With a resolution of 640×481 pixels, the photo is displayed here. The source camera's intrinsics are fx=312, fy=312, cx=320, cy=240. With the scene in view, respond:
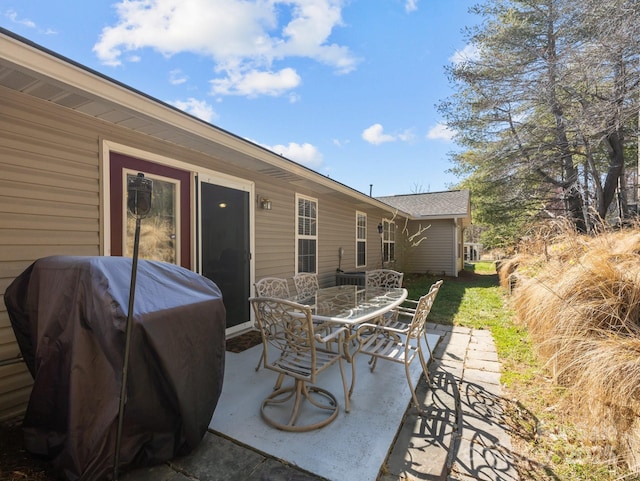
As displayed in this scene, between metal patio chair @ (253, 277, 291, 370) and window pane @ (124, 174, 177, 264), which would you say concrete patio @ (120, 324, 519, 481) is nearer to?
metal patio chair @ (253, 277, 291, 370)

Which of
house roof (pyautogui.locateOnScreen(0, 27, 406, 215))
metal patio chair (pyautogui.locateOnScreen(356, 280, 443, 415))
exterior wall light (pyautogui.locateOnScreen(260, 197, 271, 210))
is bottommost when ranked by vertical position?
metal patio chair (pyautogui.locateOnScreen(356, 280, 443, 415))

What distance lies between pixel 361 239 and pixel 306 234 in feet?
10.1

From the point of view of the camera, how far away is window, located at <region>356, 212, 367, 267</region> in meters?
8.62

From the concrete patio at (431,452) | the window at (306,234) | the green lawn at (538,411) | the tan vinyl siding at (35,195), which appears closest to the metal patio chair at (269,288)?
the concrete patio at (431,452)

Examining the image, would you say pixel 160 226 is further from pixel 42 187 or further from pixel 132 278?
pixel 132 278

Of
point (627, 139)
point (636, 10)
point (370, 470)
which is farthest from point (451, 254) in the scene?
point (370, 470)

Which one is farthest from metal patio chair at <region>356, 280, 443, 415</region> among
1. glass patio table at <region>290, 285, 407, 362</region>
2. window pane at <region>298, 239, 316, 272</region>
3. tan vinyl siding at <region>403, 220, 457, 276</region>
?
tan vinyl siding at <region>403, 220, 457, 276</region>

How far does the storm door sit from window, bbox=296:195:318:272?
4.96 feet

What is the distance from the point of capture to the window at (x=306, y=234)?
5.89 meters

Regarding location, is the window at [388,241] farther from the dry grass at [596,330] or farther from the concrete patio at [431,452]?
the concrete patio at [431,452]

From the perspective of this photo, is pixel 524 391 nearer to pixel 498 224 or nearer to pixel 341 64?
pixel 341 64

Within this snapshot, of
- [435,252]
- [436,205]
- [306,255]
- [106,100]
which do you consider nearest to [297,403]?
[106,100]

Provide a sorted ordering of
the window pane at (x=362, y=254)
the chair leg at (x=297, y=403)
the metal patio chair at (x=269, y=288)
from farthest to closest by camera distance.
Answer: the window pane at (x=362, y=254) < the metal patio chair at (x=269, y=288) < the chair leg at (x=297, y=403)

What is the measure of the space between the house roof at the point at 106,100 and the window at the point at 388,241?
7071mm
